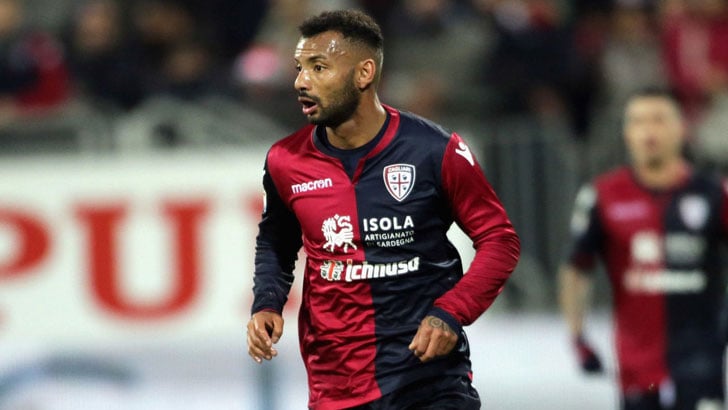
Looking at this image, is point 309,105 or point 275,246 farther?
point 275,246

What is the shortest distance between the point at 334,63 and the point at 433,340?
1.04 metres

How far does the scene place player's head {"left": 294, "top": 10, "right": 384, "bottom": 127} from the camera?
504 cm

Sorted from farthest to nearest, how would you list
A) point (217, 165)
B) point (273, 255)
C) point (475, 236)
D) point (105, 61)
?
point (105, 61) → point (217, 165) → point (273, 255) → point (475, 236)

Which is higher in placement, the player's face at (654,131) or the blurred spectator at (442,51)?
the blurred spectator at (442,51)

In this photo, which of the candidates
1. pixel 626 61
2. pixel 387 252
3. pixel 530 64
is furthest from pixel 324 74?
pixel 626 61

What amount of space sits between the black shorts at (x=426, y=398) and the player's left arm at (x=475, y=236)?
27 cm

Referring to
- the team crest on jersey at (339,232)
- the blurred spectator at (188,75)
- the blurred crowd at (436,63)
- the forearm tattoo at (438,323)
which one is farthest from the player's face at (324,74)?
the blurred spectator at (188,75)

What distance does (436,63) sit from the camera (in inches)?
457

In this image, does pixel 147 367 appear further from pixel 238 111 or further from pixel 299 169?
pixel 299 169

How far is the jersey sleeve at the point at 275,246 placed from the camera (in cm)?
531

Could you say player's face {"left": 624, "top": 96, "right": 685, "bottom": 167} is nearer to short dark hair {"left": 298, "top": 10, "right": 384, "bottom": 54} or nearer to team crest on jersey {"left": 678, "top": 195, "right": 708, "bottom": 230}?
team crest on jersey {"left": 678, "top": 195, "right": 708, "bottom": 230}

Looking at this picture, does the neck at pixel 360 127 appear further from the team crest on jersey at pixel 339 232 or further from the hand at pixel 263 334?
the hand at pixel 263 334

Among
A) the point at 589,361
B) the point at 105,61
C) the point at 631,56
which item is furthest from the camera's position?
the point at 631,56

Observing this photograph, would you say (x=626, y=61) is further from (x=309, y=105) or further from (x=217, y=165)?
(x=309, y=105)
